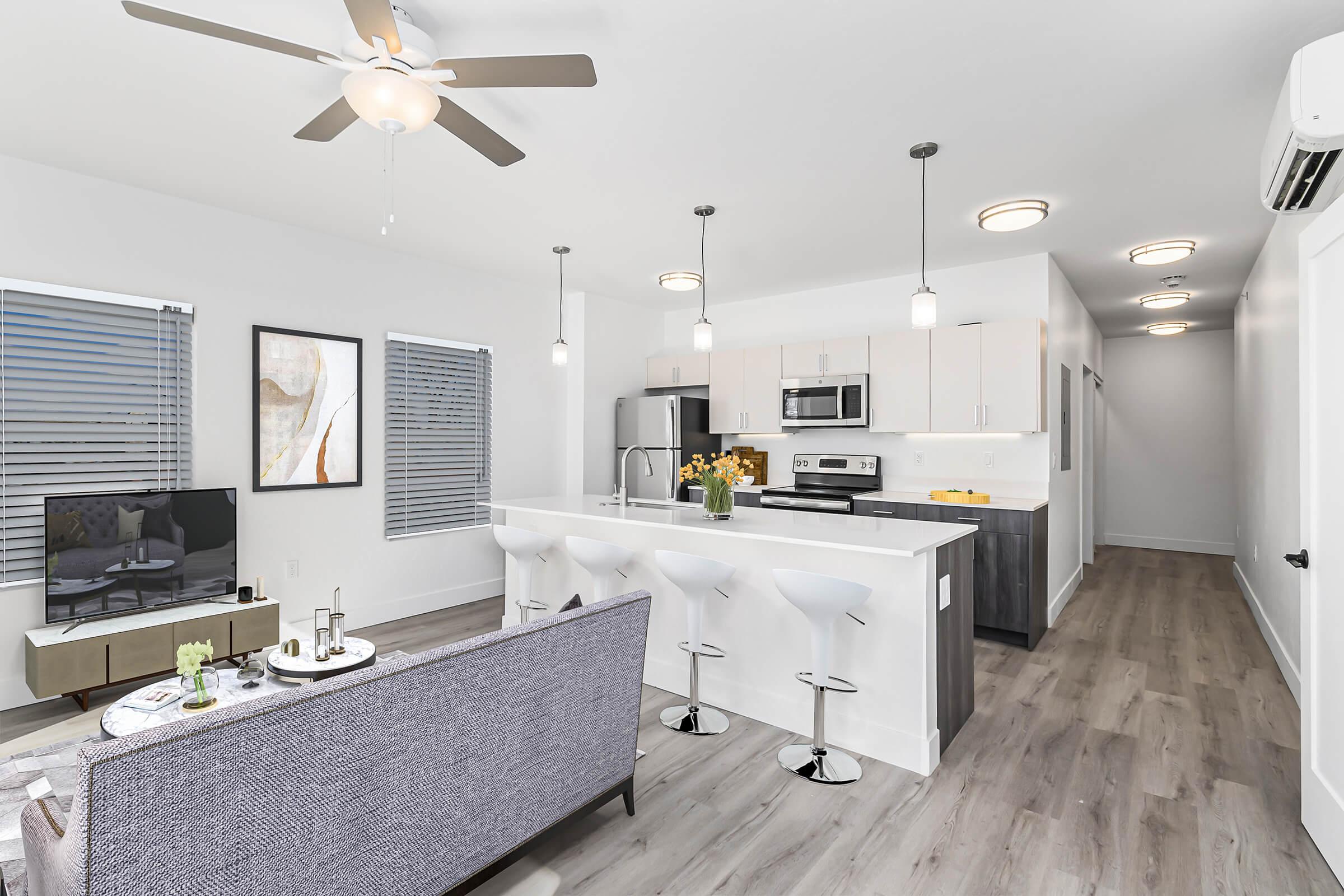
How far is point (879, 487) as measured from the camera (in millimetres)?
5324

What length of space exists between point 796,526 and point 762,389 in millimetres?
2769

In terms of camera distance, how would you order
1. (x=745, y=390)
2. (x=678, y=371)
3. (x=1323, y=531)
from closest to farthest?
(x=1323, y=531), (x=745, y=390), (x=678, y=371)

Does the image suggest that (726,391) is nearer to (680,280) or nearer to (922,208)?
(680,280)

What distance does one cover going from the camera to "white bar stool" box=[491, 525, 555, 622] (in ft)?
12.2

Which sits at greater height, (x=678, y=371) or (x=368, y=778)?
(x=678, y=371)

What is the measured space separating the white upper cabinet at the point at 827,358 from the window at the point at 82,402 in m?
4.19

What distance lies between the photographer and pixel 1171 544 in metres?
7.77

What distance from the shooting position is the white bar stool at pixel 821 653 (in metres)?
2.49

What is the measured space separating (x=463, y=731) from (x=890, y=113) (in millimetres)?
2714

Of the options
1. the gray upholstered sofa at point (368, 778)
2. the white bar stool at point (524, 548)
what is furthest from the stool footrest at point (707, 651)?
the white bar stool at point (524, 548)

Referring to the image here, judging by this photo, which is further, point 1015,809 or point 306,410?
point 306,410

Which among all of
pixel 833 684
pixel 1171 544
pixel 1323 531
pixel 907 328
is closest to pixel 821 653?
pixel 833 684

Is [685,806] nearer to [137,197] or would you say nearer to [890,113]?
[890,113]

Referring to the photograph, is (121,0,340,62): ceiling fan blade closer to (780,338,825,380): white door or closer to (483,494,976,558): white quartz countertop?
(483,494,976,558): white quartz countertop
